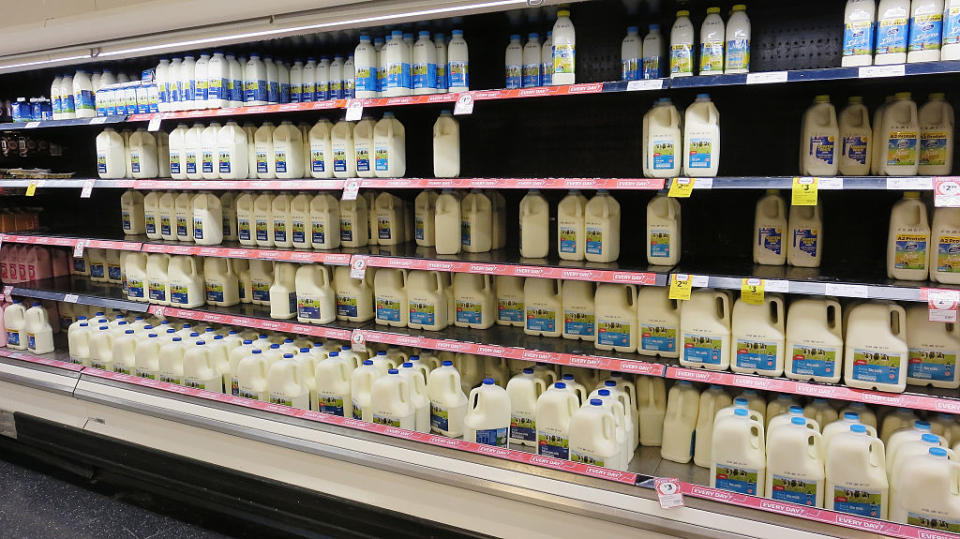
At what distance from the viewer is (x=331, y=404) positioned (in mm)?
3092

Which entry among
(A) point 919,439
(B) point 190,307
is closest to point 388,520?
(B) point 190,307

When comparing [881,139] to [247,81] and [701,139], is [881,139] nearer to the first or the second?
[701,139]

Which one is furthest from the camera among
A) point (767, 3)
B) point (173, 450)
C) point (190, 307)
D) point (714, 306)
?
point (190, 307)

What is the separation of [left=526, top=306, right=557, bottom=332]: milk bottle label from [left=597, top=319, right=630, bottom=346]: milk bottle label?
0.24 m

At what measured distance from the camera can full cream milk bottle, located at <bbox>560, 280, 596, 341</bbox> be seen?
2.83 meters

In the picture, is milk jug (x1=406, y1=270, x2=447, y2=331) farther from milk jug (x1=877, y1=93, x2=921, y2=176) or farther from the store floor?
milk jug (x1=877, y1=93, x2=921, y2=176)

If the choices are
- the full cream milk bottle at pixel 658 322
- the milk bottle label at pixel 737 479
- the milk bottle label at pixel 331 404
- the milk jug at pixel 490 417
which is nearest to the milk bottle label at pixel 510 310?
the milk jug at pixel 490 417

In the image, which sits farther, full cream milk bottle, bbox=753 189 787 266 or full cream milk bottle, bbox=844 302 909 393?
full cream milk bottle, bbox=753 189 787 266

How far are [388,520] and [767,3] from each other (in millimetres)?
2614

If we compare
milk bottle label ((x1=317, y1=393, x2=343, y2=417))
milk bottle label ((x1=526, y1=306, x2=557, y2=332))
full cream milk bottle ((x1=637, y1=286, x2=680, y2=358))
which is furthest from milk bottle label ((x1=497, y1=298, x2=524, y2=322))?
milk bottle label ((x1=317, y1=393, x2=343, y2=417))

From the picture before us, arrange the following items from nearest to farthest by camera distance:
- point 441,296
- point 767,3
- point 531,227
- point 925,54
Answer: point 925,54 → point 767,3 → point 531,227 → point 441,296

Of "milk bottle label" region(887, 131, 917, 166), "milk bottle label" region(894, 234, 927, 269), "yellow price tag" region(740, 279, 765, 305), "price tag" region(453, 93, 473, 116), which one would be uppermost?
"price tag" region(453, 93, 473, 116)

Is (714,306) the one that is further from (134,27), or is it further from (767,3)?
(134,27)

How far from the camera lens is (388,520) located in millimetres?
2758
